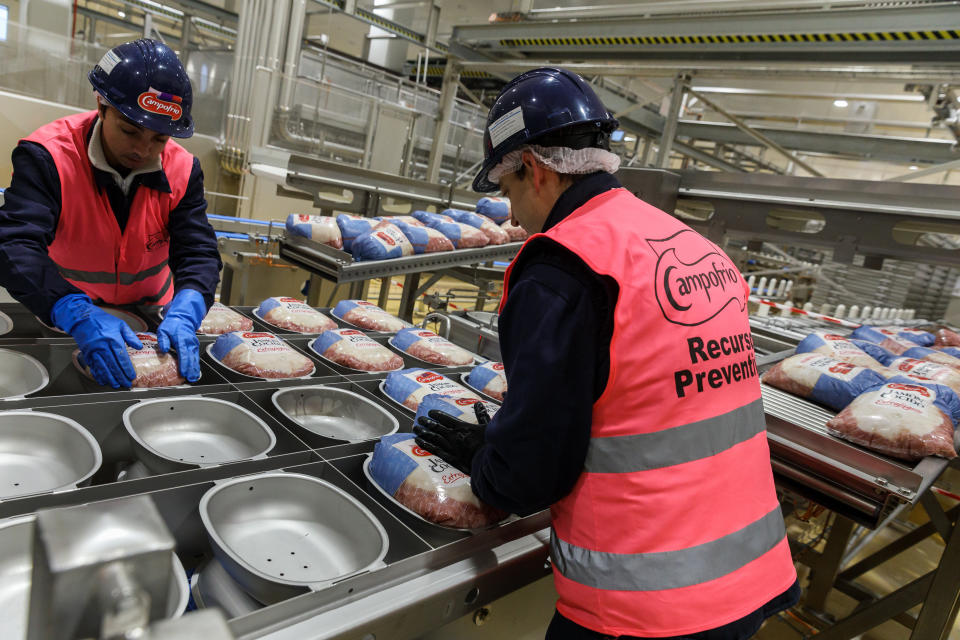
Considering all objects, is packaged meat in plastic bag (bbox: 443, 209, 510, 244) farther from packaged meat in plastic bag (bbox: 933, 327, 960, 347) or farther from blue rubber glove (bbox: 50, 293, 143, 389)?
packaged meat in plastic bag (bbox: 933, 327, 960, 347)

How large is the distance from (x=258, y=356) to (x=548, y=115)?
51.1 inches

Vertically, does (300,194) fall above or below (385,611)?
above

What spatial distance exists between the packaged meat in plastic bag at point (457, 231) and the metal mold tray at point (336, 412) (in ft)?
5.52

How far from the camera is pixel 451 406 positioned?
1861 millimetres

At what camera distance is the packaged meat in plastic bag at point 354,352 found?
2248mm

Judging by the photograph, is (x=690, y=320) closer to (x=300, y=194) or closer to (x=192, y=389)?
(x=192, y=389)

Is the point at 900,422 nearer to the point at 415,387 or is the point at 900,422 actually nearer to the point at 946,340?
the point at 415,387

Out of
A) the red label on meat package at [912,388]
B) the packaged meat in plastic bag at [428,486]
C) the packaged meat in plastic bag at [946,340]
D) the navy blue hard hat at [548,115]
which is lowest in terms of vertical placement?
the packaged meat in plastic bag at [428,486]

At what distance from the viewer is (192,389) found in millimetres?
1784

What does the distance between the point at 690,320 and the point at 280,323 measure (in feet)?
6.09

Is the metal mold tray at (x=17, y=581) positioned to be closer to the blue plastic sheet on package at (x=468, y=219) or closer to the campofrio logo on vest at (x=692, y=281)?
the campofrio logo on vest at (x=692, y=281)

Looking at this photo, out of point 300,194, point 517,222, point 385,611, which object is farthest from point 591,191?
point 300,194

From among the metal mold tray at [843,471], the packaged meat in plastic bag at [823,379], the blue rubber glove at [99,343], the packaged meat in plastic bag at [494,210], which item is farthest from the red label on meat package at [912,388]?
the packaged meat in plastic bag at [494,210]

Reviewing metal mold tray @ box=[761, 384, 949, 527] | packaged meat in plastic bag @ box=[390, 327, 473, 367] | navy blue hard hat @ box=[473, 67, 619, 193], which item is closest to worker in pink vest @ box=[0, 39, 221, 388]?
packaged meat in plastic bag @ box=[390, 327, 473, 367]
